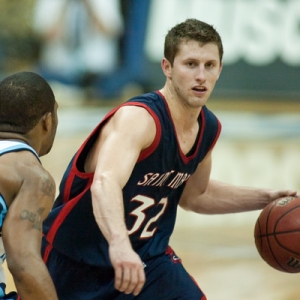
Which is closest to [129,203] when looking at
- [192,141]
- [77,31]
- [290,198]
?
[192,141]

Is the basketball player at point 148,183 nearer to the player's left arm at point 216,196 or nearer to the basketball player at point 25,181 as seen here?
the player's left arm at point 216,196

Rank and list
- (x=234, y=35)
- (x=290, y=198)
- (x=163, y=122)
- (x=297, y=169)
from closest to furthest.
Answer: (x=163, y=122) < (x=290, y=198) < (x=297, y=169) < (x=234, y=35)

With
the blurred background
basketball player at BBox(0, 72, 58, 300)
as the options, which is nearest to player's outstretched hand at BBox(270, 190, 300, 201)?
basketball player at BBox(0, 72, 58, 300)

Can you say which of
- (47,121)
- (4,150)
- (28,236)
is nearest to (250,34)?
(47,121)

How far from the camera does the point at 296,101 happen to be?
53.2 feet

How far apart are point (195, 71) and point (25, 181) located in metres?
1.37

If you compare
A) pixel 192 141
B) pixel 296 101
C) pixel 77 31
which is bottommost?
pixel 296 101

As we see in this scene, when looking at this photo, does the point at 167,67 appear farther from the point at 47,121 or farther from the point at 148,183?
the point at 47,121

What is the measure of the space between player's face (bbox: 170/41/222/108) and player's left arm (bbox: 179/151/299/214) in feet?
1.82

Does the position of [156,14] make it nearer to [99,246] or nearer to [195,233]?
[195,233]

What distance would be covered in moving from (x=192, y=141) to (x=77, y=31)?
12.0 m

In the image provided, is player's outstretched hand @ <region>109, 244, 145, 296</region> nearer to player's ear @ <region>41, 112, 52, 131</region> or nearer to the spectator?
player's ear @ <region>41, 112, 52, 131</region>

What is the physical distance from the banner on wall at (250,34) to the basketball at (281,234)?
39.0 ft

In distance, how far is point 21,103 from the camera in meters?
3.07
